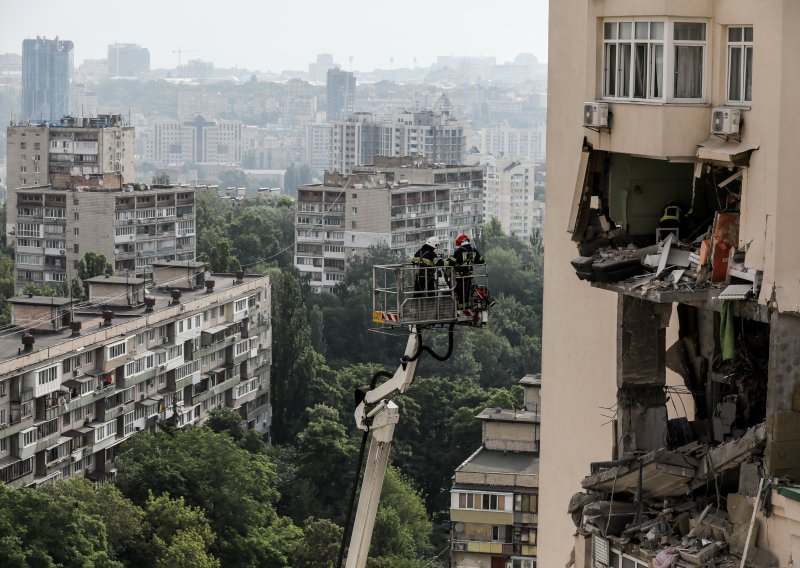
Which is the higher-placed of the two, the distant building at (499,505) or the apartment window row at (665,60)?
the apartment window row at (665,60)

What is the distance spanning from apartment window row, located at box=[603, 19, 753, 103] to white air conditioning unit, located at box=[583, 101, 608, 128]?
0.08m

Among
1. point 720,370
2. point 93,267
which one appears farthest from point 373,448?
point 93,267

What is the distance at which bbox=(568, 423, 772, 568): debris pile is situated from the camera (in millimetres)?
7488

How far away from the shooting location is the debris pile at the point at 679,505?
749cm

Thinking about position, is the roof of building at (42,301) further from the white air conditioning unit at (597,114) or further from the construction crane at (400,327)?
the white air conditioning unit at (597,114)

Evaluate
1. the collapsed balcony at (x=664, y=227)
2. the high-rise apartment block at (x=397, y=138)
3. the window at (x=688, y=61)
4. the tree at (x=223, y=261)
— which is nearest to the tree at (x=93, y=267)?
the tree at (x=223, y=261)

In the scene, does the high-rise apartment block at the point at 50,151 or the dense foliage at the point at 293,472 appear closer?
the dense foliage at the point at 293,472

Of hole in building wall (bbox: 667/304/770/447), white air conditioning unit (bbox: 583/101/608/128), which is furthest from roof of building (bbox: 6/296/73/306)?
white air conditioning unit (bbox: 583/101/608/128)

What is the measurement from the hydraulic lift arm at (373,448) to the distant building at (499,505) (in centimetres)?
2329

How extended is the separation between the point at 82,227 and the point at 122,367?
1117 inches

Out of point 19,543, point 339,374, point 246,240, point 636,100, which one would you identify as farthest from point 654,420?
point 246,240

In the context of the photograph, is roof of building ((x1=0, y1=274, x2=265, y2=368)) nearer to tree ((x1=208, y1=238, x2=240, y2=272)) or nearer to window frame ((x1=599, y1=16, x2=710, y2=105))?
tree ((x1=208, y1=238, x2=240, y2=272))

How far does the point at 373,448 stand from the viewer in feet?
33.6

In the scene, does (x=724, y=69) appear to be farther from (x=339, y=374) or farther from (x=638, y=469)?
(x=339, y=374)
